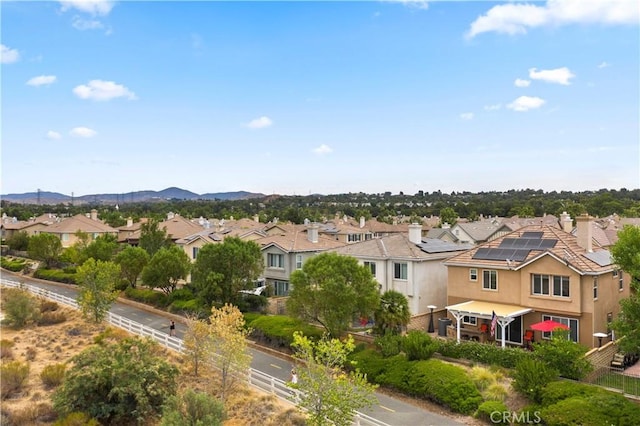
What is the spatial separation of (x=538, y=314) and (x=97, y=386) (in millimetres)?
24951

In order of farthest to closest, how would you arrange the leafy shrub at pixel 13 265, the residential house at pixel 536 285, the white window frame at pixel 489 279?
the leafy shrub at pixel 13 265 < the white window frame at pixel 489 279 < the residential house at pixel 536 285

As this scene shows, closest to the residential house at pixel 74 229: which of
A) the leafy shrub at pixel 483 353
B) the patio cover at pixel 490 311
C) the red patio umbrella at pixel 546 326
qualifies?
the patio cover at pixel 490 311

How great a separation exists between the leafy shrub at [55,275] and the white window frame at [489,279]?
44.2 metres

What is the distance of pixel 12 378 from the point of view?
23.5m

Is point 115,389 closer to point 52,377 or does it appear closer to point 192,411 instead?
point 192,411

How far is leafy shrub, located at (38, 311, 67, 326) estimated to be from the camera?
38.1 meters

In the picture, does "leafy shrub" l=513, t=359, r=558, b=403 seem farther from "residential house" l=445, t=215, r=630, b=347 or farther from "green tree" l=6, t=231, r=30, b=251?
"green tree" l=6, t=231, r=30, b=251

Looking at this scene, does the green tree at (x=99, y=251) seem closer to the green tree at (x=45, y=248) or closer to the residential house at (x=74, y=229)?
the green tree at (x=45, y=248)

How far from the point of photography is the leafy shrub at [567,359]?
2342cm

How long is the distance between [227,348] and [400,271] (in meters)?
18.5

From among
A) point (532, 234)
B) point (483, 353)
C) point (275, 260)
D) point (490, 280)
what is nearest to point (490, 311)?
point (490, 280)

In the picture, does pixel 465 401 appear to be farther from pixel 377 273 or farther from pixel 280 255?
A: pixel 280 255

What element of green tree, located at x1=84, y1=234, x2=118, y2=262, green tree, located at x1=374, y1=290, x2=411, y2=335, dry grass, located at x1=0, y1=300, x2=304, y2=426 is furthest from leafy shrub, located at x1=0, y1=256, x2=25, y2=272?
green tree, located at x1=374, y1=290, x2=411, y2=335

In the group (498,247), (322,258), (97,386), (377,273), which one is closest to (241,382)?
(97,386)
